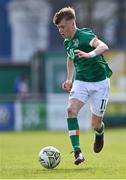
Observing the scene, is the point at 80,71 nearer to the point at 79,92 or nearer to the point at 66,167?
the point at 79,92

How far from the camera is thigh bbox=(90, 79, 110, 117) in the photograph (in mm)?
13469

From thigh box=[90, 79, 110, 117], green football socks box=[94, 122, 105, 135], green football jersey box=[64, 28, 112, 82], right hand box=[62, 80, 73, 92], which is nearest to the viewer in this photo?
green football jersey box=[64, 28, 112, 82]

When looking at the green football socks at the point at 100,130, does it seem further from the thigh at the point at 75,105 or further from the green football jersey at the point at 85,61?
the thigh at the point at 75,105

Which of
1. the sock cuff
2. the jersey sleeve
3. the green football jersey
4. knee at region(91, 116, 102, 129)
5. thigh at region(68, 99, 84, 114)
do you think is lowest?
knee at region(91, 116, 102, 129)

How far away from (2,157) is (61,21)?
4.06 m

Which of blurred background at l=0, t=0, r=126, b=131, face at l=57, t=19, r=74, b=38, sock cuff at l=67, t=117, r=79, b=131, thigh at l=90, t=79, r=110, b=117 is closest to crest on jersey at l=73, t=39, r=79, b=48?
face at l=57, t=19, r=74, b=38

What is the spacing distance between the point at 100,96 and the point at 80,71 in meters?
0.54

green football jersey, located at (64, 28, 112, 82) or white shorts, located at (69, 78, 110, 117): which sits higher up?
green football jersey, located at (64, 28, 112, 82)

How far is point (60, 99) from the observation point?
31141 millimetres

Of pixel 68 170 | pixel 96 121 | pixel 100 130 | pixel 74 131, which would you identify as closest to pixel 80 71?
pixel 74 131

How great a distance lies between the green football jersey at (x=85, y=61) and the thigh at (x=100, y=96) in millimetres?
104

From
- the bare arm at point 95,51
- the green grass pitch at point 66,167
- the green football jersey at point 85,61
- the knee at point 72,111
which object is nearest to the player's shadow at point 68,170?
the green grass pitch at point 66,167

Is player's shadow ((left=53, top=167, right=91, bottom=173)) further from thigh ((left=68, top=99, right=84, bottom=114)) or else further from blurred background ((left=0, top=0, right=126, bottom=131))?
blurred background ((left=0, top=0, right=126, bottom=131))

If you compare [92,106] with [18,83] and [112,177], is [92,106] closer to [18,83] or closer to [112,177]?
[112,177]
